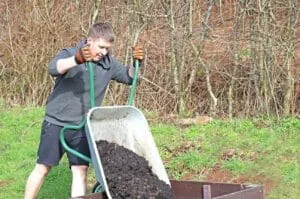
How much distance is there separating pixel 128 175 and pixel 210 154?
3096 millimetres

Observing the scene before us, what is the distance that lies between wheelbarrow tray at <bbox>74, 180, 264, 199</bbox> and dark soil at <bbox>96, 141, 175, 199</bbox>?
144mm

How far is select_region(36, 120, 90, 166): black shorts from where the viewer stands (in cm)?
588

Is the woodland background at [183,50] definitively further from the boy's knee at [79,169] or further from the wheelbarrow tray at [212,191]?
the wheelbarrow tray at [212,191]

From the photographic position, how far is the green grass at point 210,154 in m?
7.56

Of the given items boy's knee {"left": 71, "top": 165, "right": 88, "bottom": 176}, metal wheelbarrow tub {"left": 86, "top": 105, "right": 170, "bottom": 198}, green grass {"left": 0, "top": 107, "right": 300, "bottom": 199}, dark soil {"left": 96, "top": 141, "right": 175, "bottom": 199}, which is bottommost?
green grass {"left": 0, "top": 107, "right": 300, "bottom": 199}

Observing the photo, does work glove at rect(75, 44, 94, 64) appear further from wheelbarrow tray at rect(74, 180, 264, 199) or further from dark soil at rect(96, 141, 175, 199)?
wheelbarrow tray at rect(74, 180, 264, 199)

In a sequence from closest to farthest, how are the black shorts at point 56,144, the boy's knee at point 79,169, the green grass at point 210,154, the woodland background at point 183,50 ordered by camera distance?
the black shorts at point 56,144 < the boy's knee at point 79,169 < the green grass at point 210,154 < the woodland background at point 183,50

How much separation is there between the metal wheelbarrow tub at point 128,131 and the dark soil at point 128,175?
2.6 inches

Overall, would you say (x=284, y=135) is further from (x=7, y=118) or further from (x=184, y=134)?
(x=7, y=118)

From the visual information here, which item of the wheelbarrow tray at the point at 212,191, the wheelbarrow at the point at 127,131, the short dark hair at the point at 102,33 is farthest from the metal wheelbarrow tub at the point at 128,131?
the short dark hair at the point at 102,33

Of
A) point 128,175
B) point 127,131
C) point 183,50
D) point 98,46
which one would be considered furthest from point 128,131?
point 183,50

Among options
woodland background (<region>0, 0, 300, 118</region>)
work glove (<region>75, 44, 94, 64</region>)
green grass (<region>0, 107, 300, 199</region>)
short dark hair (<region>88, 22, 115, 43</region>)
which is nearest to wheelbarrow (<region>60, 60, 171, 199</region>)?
short dark hair (<region>88, 22, 115, 43</region>)

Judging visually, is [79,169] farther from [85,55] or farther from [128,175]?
[85,55]

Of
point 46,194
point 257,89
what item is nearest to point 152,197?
point 46,194
